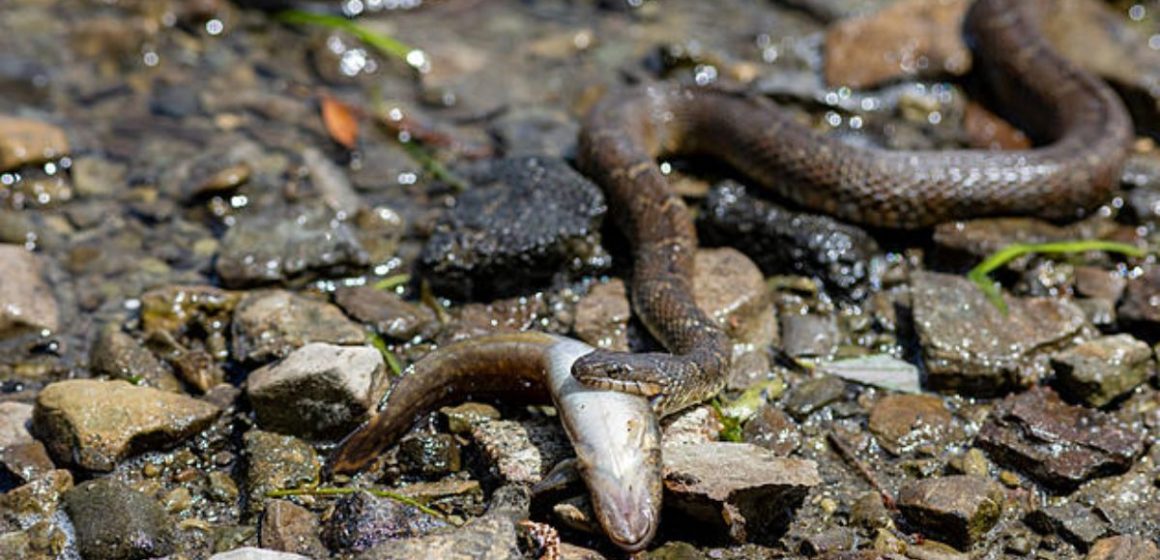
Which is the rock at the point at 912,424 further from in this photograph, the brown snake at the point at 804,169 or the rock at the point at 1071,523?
the brown snake at the point at 804,169

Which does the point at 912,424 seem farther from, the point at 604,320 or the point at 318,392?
the point at 318,392

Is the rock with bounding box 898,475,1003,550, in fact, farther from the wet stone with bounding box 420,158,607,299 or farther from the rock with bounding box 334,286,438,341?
the rock with bounding box 334,286,438,341

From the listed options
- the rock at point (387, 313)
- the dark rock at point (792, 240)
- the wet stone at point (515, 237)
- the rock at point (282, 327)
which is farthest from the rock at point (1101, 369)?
the rock at point (282, 327)

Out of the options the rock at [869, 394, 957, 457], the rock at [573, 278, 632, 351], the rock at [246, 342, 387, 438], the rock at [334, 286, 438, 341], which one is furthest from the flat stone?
the rock at [246, 342, 387, 438]

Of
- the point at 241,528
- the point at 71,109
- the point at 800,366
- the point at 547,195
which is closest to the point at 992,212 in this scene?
the point at 800,366

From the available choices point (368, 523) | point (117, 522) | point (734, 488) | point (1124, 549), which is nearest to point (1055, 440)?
point (1124, 549)

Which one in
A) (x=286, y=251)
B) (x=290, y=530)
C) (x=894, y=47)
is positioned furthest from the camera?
(x=894, y=47)

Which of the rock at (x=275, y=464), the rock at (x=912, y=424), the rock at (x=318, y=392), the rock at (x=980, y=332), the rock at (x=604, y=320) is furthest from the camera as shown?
the rock at (x=604, y=320)
